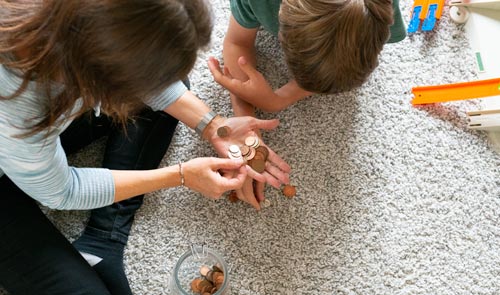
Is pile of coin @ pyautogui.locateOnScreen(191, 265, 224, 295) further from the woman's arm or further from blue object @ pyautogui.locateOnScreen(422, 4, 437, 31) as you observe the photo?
blue object @ pyautogui.locateOnScreen(422, 4, 437, 31)

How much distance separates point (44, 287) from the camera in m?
0.92

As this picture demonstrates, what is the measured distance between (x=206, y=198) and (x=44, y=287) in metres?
0.35

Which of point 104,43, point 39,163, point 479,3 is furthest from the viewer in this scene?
point 479,3

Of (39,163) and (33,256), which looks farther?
(33,256)

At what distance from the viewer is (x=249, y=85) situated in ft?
3.57

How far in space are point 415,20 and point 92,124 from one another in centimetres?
75

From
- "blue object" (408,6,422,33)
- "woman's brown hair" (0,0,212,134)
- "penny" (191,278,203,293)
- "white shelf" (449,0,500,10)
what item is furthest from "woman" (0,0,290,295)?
"white shelf" (449,0,500,10)

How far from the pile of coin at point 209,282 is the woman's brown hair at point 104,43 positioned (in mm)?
468

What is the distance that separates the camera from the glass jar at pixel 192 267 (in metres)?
1.01

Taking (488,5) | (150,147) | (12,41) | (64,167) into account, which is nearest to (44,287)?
(64,167)

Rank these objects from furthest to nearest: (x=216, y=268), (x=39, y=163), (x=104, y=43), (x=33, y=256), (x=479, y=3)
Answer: (x=479, y=3)
(x=216, y=268)
(x=33, y=256)
(x=39, y=163)
(x=104, y=43)

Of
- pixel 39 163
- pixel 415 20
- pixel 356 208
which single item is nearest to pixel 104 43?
pixel 39 163

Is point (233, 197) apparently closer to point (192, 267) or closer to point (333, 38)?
point (192, 267)

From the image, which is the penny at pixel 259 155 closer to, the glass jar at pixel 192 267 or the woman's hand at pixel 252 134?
the woman's hand at pixel 252 134
